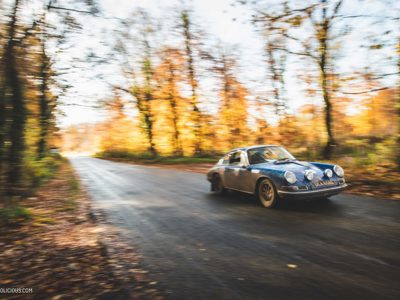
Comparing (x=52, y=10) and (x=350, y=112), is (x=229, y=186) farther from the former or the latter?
(x=350, y=112)

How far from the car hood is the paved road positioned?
867 mm

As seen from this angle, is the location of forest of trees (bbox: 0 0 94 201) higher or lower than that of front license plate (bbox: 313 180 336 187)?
higher

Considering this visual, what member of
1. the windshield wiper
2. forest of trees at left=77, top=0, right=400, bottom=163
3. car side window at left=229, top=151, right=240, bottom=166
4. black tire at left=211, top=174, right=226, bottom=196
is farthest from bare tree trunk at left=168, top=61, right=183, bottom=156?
the windshield wiper

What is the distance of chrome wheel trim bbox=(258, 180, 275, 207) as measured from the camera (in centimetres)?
693

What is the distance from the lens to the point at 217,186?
30.7 ft

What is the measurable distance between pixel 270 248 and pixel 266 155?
389cm

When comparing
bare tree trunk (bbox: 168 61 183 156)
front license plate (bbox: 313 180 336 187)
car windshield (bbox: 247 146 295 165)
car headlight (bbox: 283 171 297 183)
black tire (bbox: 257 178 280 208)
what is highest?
bare tree trunk (bbox: 168 61 183 156)

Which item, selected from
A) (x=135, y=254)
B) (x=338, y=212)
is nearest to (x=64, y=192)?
(x=135, y=254)

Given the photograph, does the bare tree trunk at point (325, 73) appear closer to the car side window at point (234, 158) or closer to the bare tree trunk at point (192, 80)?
the car side window at point (234, 158)

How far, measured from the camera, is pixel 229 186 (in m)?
8.62

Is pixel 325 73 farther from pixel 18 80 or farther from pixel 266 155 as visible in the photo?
pixel 18 80

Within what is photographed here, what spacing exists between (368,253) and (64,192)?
34.4 ft

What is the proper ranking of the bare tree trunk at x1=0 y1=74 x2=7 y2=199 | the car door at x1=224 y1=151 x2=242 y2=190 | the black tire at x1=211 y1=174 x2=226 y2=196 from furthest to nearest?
the black tire at x1=211 y1=174 x2=226 y2=196 < the car door at x1=224 y1=151 x2=242 y2=190 < the bare tree trunk at x1=0 y1=74 x2=7 y2=199

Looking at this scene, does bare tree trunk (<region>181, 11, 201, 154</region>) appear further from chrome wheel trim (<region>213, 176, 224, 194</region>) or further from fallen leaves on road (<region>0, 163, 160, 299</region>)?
fallen leaves on road (<region>0, 163, 160, 299</region>)
